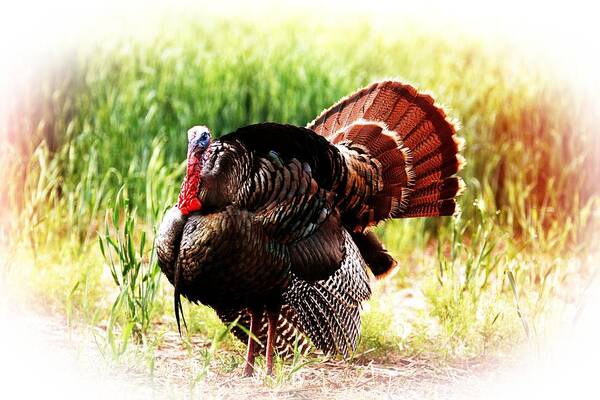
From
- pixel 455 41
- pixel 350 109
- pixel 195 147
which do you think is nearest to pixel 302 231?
pixel 195 147

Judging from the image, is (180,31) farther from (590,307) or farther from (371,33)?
(590,307)

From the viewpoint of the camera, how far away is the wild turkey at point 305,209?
13.8ft

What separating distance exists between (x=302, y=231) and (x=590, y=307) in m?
1.78

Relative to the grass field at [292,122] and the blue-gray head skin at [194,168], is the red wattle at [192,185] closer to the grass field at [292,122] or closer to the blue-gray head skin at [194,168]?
the blue-gray head skin at [194,168]

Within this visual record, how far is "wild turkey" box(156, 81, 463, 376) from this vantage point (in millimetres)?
4219

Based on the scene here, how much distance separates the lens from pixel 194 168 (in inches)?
165

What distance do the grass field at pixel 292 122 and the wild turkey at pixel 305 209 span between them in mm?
314

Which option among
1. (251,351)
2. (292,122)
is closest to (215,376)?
(251,351)

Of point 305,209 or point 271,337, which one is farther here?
point 271,337

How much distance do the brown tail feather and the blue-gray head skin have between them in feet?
4.04

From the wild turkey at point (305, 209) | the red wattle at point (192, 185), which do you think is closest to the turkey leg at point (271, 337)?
the wild turkey at point (305, 209)

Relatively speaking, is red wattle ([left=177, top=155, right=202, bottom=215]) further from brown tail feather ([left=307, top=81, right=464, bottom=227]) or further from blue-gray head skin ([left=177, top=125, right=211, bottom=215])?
brown tail feather ([left=307, top=81, right=464, bottom=227])

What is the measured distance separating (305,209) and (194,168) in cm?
65

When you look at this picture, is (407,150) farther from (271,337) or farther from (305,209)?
(271,337)
